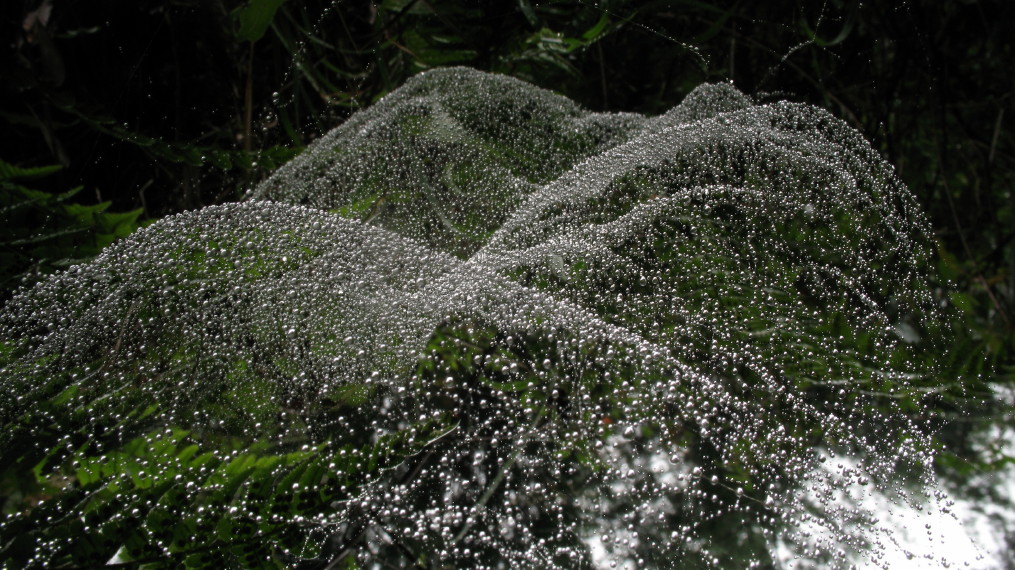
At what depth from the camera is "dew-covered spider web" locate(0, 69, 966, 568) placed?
1.53 ft

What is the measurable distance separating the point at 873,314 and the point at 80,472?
75 centimetres

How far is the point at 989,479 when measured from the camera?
0.61 meters

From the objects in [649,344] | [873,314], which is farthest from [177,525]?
[873,314]

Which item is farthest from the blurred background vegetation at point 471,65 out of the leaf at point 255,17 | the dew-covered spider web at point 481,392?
the dew-covered spider web at point 481,392

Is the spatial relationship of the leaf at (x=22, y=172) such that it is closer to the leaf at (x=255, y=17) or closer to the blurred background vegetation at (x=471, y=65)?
the blurred background vegetation at (x=471, y=65)

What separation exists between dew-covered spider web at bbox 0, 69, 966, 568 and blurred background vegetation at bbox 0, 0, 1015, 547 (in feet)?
0.44

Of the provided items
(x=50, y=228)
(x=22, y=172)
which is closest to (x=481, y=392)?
(x=50, y=228)

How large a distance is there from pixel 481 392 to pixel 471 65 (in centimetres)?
66

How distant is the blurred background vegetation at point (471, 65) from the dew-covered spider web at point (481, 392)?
0.44 ft

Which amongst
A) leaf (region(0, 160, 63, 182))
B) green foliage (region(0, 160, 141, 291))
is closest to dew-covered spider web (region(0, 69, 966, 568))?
green foliage (region(0, 160, 141, 291))

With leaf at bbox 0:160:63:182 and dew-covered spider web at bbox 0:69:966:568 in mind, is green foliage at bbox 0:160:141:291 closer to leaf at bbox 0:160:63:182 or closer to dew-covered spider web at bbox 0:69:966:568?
leaf at bbox 0:160:63:182

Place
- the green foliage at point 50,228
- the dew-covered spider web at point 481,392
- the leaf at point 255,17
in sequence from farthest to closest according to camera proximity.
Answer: the leaf at point 255,17, the green foliage at point 50,228, the dew-covered spider web at point 481,392

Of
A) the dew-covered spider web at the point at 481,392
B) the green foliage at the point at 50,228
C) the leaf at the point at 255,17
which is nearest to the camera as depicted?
the dew-covered spider web at the point at 481,392

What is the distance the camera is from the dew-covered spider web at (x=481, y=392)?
1.53 feet
